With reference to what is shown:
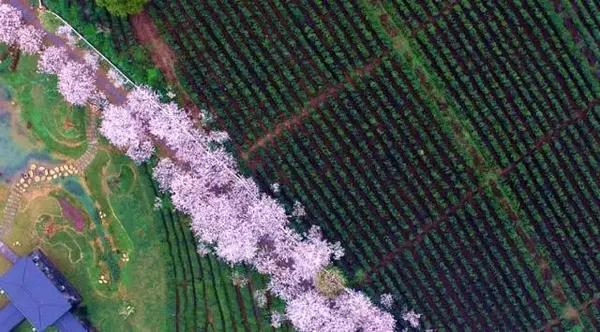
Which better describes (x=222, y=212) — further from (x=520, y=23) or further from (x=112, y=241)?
(x=520, y=23)

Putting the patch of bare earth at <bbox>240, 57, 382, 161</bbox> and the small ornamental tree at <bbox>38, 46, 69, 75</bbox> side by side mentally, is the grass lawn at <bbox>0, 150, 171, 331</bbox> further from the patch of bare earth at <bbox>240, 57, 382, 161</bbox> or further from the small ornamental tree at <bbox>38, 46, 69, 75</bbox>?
the patch of bare earth at <bbox>240, 57, 382, 161</bbox>

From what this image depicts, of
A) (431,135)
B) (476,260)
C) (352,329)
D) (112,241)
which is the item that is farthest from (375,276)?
(112,241)

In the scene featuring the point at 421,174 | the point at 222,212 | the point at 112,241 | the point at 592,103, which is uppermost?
the point at 592,103

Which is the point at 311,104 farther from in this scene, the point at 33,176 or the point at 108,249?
the point at 33,176

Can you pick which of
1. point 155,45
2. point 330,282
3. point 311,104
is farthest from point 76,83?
point 330,282

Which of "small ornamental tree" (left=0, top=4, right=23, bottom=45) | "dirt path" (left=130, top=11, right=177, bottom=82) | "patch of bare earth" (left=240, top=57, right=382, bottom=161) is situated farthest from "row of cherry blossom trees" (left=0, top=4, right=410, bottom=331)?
"patch of bare earth" (left=240, top=57, right=382, bottom=161)

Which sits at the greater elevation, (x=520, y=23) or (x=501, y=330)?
(x=520, y=23)
